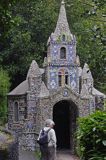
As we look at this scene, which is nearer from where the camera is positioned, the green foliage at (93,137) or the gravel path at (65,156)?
the green foliage at (93,137)

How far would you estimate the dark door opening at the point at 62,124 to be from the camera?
27.9m

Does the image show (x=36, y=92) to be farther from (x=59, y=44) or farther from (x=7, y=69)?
(x=7, y=69)

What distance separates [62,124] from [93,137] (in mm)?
21298

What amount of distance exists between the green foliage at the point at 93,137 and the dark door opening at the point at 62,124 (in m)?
20.3

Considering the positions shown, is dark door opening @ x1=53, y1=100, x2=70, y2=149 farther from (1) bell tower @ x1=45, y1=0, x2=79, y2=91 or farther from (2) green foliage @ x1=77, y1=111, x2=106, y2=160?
(2) green foliage @ x1=77, y1=111, x2=106, y2=160

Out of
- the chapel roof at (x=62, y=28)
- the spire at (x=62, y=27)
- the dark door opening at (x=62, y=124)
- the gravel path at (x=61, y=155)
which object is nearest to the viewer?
the gravel path at (x=61, y=155)

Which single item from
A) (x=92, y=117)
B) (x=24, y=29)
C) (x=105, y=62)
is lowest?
(x=92, y=117)

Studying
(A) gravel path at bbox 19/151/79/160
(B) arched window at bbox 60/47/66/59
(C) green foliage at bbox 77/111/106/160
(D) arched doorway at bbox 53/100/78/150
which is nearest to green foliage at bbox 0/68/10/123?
(D) arched doorway at bbox 53/100/78/150

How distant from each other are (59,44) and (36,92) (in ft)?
9.83

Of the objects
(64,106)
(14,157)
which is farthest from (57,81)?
(14,157)

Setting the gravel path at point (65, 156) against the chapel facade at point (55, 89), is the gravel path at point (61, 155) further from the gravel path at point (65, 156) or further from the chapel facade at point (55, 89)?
the chapel facade at point (55, 89)

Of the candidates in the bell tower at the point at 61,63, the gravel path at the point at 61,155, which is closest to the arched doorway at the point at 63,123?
the gravel path at the point at 61,155

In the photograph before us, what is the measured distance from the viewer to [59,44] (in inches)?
1001

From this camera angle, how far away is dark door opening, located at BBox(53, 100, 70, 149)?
27.9 m
